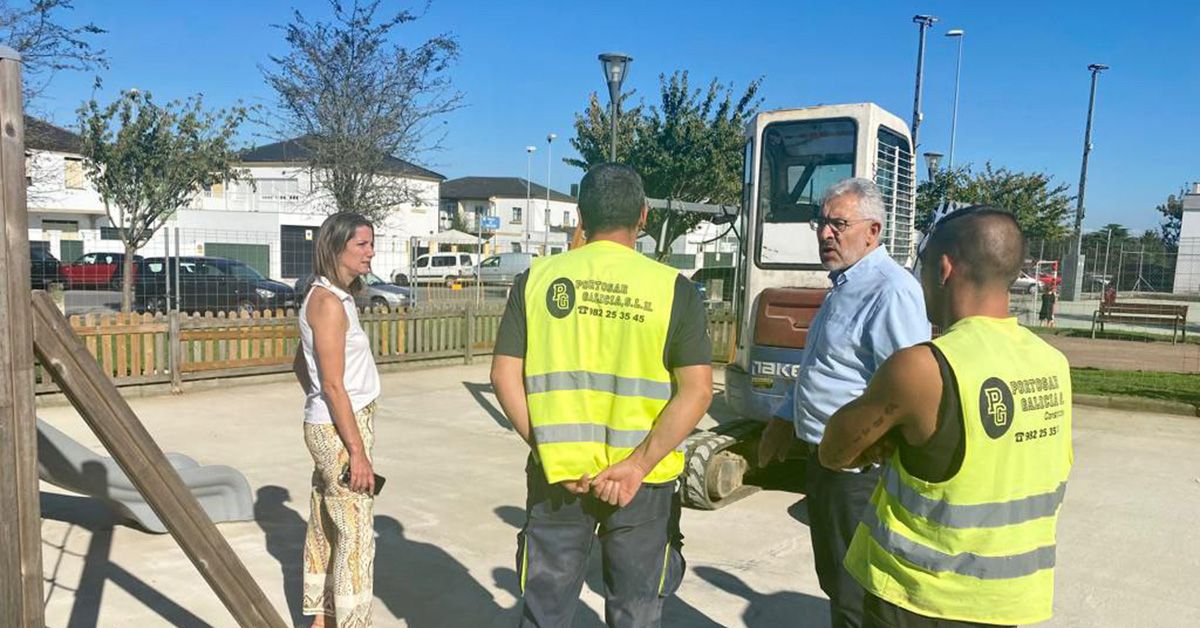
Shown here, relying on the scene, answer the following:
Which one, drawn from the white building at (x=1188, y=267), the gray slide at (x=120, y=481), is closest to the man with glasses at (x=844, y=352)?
the gray slide at (x=120, y=481)

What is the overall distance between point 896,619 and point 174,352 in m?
9.45

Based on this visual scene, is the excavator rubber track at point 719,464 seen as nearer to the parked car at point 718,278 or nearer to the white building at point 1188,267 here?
the parked car at point 718,278

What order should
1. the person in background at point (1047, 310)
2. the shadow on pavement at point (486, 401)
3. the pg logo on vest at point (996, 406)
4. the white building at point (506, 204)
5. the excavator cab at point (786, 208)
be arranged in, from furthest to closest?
the white building at point (506, 204) → the person in background at point (1047, 310) → the shadow on pavement at point (486, 401) → the excavator cab at point (786, 208) → the pg logo on vest at point (996, 406)

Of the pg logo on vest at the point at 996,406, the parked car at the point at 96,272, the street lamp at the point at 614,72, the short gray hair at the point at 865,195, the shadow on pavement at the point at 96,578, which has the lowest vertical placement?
the shadow on pavement at the point at 96,578

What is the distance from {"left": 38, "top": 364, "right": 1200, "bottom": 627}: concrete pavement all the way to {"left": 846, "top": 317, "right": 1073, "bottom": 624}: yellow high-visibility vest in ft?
7.06

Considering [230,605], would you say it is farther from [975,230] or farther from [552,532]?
[975,230]

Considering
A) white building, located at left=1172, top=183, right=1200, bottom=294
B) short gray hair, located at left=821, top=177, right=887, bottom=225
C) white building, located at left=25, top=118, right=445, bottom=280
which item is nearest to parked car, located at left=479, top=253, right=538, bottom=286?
white building, located at left=25, top=118, right=445, bottom=280

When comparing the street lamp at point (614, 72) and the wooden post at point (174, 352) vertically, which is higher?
the street lamp at point (614, 72)

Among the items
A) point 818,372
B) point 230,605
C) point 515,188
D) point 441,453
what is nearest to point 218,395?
point 441,453

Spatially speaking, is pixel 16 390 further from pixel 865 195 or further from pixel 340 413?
pixel 865 195

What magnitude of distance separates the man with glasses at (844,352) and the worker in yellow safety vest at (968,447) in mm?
802

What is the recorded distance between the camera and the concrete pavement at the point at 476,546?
405cm

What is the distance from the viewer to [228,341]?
33.5ft

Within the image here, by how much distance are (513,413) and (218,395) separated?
8.26m
